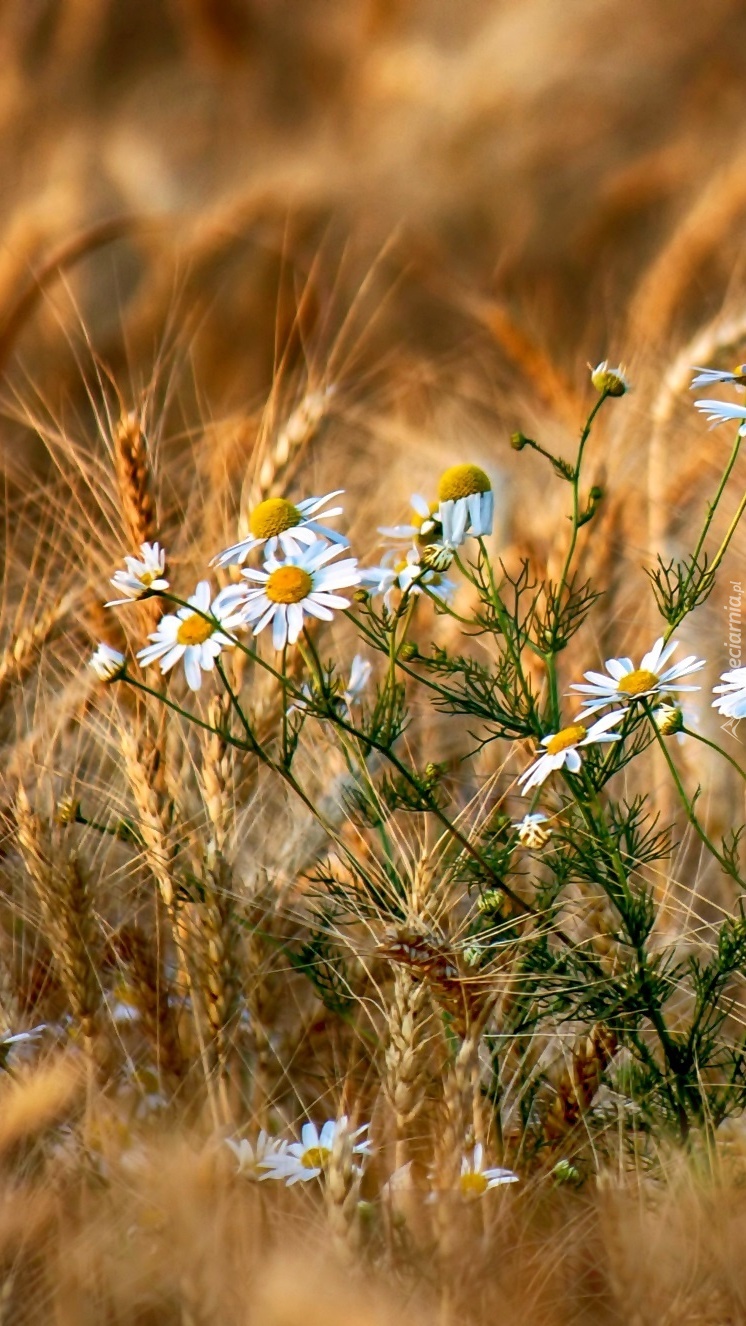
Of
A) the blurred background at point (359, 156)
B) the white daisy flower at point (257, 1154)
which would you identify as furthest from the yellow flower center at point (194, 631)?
the blurred background at point (359, 156)

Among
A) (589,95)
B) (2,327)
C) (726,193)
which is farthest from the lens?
(589,95)

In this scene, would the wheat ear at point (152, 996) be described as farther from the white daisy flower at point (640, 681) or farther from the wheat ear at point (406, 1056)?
the white daisy flower at point (640, 681)

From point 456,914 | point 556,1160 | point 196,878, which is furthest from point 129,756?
point 556,1160

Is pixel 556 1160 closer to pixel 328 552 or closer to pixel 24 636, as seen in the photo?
pixel 328 552

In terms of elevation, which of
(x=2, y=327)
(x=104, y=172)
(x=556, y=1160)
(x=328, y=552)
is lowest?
(x=556, y=1160)

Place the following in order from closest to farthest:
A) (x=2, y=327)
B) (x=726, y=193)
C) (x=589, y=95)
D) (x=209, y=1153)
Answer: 1. (x=209, y=1153)
2. (x=2, y=327)
3. (x=726, y=193)
4. (x=589, y=95)

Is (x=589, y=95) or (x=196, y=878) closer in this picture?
(x=196, y=878)

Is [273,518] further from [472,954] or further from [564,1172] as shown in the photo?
[564,1172]
